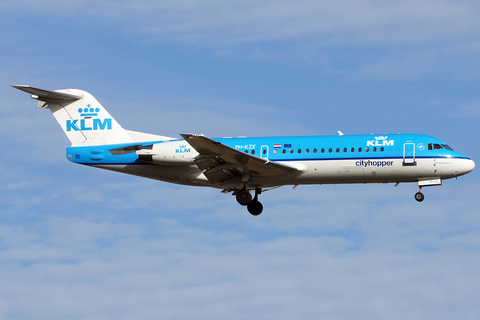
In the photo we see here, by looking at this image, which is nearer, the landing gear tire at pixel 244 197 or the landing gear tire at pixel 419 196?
the landing gear tire at pixel 419 196

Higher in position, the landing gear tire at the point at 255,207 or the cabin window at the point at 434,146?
the cabin window at the point at 434,146

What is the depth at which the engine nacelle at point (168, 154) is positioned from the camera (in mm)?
30328

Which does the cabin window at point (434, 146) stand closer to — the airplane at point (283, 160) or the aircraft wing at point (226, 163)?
the airplane at point (283, 160)

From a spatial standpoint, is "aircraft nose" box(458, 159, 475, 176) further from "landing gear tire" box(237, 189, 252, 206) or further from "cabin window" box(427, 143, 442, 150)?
"landing gear tire" box(237, 189, 252, 206)

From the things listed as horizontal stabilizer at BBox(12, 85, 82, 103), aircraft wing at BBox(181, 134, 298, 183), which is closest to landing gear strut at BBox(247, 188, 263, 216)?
aircraft wing at BBox(181, 134, 298, 183)

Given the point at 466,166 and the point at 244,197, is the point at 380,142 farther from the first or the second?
the point at 244,197

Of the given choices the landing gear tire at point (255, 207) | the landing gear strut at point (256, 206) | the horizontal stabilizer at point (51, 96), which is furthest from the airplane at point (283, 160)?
the landing gear tire at point (255, 207)

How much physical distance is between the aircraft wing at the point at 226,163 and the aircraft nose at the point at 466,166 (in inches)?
295

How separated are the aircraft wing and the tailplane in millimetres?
3740

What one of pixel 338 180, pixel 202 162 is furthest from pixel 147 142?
pixel 338 180

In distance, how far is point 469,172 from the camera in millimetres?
30266

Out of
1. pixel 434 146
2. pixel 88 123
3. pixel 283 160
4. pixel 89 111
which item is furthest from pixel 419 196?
pixel 89 111

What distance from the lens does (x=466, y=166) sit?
30047 millimetres

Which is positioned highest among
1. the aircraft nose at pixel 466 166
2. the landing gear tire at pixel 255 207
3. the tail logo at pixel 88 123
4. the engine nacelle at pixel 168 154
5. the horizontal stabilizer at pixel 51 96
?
the horizontal stabilizer at pixel 51 96
